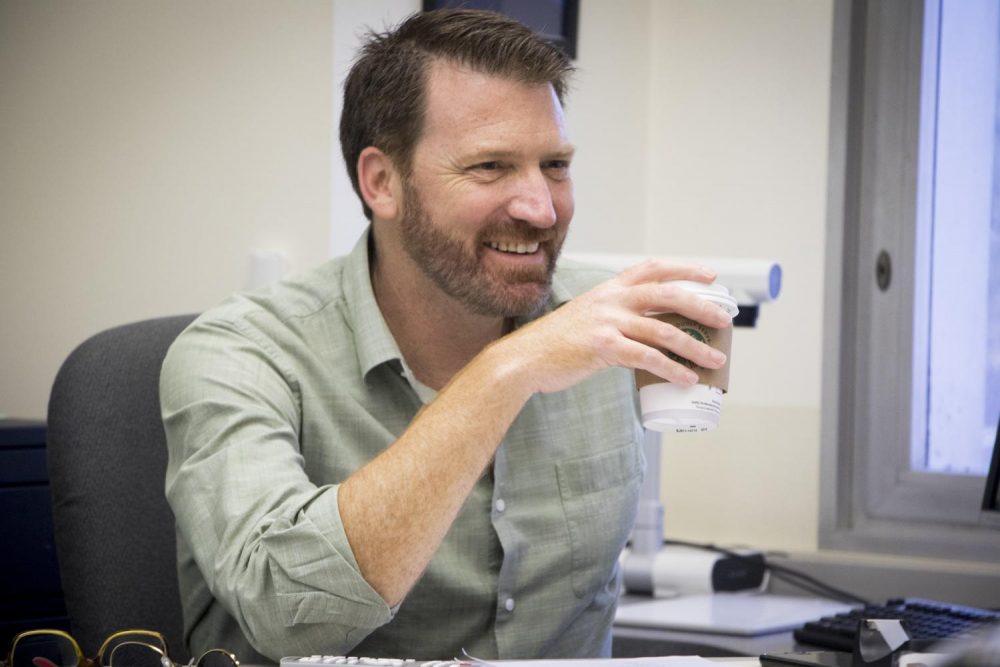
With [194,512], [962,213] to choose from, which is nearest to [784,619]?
[194,512]

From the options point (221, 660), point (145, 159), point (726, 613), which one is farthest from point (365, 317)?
point (145, 159)

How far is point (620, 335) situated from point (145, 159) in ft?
5.01

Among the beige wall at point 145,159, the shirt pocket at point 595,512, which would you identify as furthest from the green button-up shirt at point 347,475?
the beige wall at point 145,159

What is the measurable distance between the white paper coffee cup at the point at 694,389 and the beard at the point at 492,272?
1.07 ft

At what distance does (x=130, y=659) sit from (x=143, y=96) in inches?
60.4

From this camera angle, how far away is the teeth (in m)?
1.34

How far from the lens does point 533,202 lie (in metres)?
1.31

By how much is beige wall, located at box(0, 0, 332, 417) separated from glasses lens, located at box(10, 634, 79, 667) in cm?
127

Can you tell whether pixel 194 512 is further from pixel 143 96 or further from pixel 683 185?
pixel 683 185

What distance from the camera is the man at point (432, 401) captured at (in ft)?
3.43

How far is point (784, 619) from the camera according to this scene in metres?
1.64

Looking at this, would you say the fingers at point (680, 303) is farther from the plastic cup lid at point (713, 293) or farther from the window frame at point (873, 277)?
the window frame at point (873, 277)

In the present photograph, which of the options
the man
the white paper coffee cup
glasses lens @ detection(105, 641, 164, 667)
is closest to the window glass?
the man

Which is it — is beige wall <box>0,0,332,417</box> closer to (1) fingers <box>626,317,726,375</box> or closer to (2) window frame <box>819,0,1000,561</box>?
(2) window frame <box>819,0,1000,561</box>
